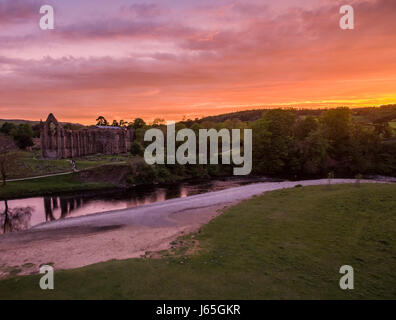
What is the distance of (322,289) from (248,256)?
4414mm

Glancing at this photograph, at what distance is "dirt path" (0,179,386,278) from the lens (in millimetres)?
17391

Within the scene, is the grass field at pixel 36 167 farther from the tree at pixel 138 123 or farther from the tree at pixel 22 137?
the tree at pixel 138 123

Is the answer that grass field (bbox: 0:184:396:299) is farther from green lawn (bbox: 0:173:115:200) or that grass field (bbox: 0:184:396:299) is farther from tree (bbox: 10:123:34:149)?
tree (bbox: 10:123:34:149)

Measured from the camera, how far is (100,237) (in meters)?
22.4

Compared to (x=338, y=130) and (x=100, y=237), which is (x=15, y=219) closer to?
(x=100, y=237)

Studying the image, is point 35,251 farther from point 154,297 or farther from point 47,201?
point 47,201

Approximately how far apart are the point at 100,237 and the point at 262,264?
48.4ft

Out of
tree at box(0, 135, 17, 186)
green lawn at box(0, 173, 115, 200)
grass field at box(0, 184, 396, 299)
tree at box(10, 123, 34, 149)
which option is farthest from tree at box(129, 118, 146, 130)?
grass field at box(0, 184, 396, 299)

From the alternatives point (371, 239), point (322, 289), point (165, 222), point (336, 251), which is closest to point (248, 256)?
point (322, 289)

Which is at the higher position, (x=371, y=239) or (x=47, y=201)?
(x=371, y=239)

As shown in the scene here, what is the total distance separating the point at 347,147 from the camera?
68438mm

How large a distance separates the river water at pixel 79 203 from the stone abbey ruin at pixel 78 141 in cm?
2984

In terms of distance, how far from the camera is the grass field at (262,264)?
1146 centimetres

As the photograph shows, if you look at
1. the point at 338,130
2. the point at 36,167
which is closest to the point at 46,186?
the point at 36,167
